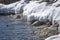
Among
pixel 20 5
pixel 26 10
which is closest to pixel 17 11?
pixel 20 5

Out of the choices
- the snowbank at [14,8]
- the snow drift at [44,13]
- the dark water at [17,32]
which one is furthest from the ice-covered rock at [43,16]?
the snowbank at [14,8]

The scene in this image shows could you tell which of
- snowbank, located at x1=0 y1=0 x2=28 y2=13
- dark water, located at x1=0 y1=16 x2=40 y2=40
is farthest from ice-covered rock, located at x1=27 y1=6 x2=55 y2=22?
snowbank, located at x1=0 y1=0 x2=28 y2=13

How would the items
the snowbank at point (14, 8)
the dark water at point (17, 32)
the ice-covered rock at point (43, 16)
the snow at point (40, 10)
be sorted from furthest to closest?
the snowbank at point (14, 8) < the ice-covered rock at point (43, 16) < the snow at point (40, 10) < the dark water at point (17, 32)

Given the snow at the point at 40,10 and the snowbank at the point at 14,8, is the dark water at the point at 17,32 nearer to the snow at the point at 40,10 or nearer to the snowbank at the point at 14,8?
the snow at the point at 40,10

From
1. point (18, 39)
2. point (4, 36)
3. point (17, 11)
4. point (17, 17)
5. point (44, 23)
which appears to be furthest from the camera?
point (17, 11)

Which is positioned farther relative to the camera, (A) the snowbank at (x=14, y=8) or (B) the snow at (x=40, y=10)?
(A) the snowbank at (x=14, y=8)

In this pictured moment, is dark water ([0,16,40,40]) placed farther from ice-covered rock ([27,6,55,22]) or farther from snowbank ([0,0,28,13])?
snowbank ([0,0,28,13])

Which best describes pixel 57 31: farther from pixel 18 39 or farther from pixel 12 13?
pixel 12 13

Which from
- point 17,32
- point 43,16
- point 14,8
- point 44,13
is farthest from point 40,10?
point 14,8

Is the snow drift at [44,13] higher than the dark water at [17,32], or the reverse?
the snow drift at [44,13]

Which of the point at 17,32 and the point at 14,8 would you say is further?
the point at 14,8

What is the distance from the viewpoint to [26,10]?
44594mm

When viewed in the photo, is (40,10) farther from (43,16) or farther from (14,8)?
(14,8)

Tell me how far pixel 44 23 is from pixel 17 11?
1443 cm
